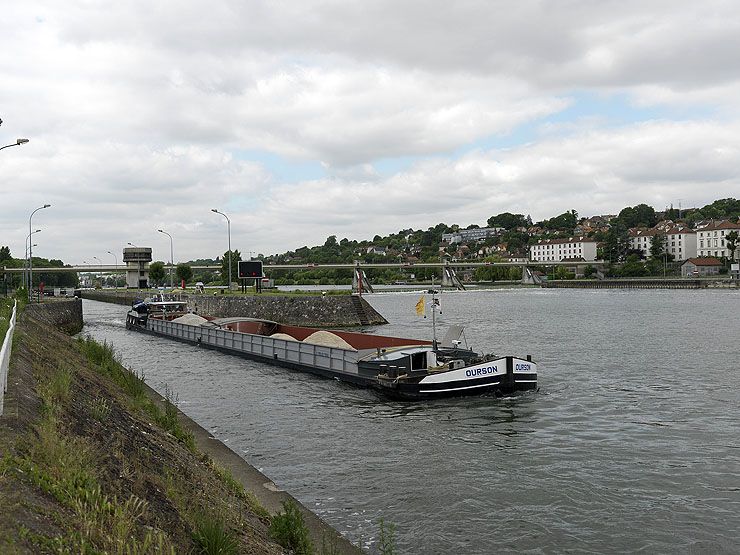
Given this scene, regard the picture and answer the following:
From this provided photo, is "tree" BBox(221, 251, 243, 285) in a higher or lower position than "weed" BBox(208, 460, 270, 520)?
higher

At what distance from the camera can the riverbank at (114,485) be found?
6.70 meters

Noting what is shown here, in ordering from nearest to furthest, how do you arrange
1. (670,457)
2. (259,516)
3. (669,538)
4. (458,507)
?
(259,516) < (669,538) < (458,507) < (670,457)

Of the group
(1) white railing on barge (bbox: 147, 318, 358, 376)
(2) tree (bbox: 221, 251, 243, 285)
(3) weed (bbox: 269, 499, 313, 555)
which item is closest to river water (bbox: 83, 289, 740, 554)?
(1) white railing on barge (bbox: 147, 318, 358, 376)

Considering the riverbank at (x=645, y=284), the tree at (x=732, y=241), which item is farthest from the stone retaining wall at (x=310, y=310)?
the tree at (x=732, y=241)

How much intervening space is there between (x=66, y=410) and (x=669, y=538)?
1127cm

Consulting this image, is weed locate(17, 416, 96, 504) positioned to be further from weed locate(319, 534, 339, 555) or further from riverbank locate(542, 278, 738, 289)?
riverbank locate(542, 278, 738, 289)

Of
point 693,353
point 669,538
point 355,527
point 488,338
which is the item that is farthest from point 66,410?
point 488,338

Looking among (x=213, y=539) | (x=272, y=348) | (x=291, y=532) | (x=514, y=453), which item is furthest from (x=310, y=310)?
(x=213, y=539)

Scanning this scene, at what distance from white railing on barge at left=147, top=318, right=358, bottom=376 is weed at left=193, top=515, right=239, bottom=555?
20.7 m

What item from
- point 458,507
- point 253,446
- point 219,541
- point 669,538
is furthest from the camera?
point 253,446

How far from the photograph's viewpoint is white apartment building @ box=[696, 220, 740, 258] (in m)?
186

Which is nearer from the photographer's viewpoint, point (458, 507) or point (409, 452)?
point (458, 507)

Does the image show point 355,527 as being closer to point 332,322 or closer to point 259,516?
point 259,516

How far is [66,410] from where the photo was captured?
1121cm
